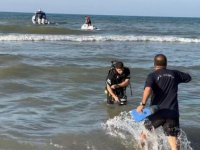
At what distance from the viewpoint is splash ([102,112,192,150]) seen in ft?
22.9

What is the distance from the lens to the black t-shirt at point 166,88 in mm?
6199

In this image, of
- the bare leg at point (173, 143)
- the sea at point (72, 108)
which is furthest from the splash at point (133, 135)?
the bare leg at point (173, 143)

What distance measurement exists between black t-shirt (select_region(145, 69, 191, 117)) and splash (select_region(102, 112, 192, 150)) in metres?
0.81

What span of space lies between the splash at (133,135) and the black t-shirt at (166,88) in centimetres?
81

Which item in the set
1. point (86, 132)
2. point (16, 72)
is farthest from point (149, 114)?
point (16, 72)

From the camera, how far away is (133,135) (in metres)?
7.58

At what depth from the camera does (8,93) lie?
1049 cm

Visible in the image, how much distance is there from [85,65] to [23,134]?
762 centimetres

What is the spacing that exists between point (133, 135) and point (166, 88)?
1.61 meters

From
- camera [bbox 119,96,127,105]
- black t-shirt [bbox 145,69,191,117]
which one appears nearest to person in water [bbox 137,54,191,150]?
black t-shirt [bbox 145,69,191,117]

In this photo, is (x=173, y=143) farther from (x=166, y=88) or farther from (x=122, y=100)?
(x=122, y=100)

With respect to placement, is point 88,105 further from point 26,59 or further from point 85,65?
point 26,59

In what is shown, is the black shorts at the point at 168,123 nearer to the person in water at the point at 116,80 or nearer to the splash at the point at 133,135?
the splash at the point at 133,135

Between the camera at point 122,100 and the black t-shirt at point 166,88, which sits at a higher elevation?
the black t-shirt at point 166,88
